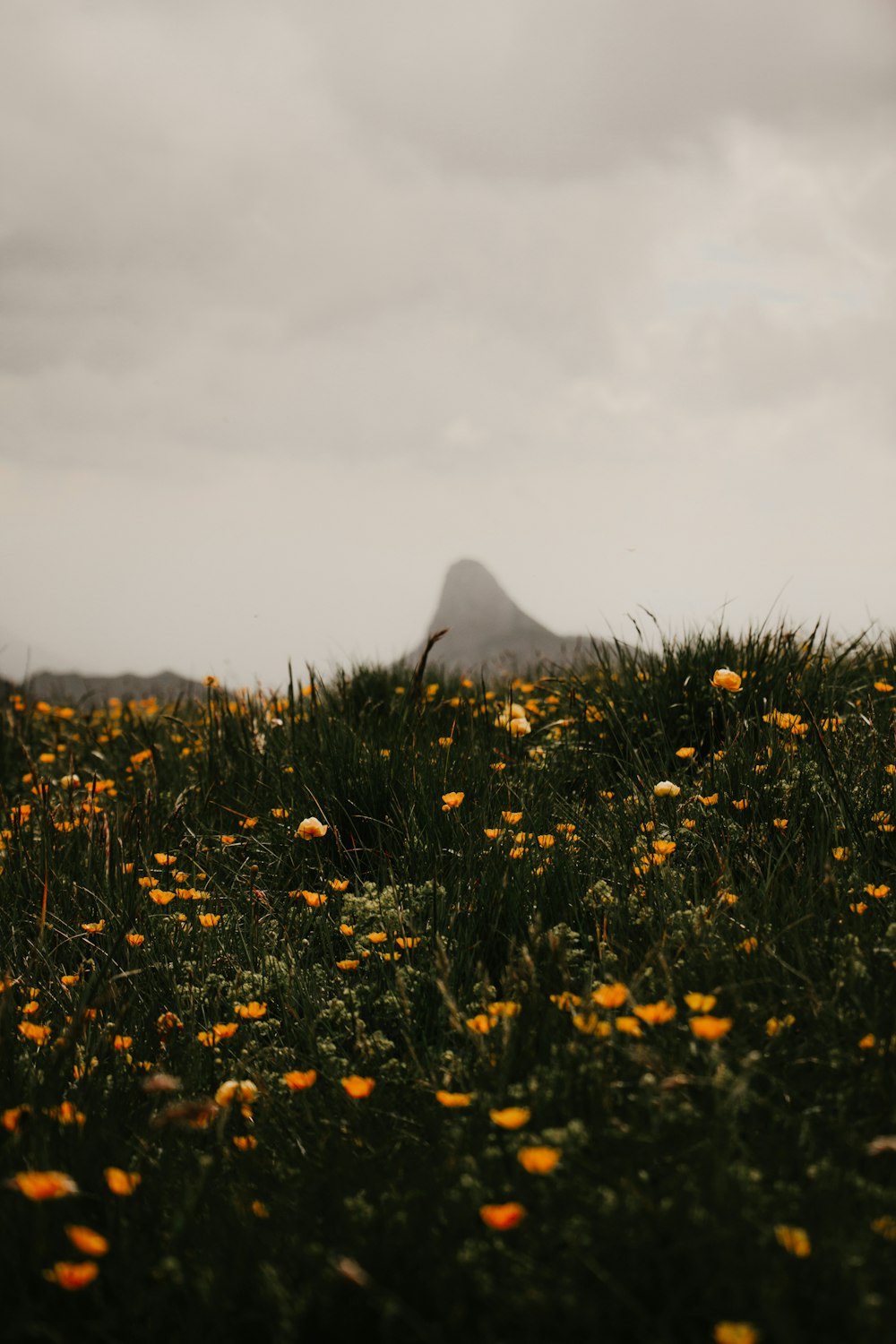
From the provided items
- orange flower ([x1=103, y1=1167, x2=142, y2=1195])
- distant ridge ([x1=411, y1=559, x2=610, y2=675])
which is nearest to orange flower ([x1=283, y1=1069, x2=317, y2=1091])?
orange flower ([x1=103, y1=1167, x2=142, y2=1195])

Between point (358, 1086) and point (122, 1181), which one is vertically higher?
point (358, 1086)

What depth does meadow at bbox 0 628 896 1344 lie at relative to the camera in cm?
135

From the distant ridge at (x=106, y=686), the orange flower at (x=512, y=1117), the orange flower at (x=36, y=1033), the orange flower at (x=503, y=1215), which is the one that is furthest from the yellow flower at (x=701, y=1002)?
the distant ridge at (x=106, y=686)

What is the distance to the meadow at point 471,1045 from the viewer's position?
1.35 meters

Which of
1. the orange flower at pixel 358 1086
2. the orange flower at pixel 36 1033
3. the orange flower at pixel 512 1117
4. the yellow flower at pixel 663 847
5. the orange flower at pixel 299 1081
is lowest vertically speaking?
the orange flower at pixel 36 1033

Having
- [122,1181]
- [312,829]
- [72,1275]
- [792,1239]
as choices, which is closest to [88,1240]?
[72,1275]

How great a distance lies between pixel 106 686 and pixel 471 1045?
26.0 ft

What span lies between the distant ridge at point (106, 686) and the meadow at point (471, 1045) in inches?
139

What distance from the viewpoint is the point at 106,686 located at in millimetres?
9133

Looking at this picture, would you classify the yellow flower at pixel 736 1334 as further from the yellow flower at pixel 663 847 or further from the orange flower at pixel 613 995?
the yellow flower at pixel 663 847

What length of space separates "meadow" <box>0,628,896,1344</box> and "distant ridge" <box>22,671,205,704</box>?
352 cm

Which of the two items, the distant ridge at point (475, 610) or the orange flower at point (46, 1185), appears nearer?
the orange flower at point (46, 1185)

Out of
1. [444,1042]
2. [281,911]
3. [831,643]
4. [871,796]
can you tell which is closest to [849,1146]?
[444,1042]

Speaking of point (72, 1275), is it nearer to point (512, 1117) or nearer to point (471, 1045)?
point (512, 1117)
